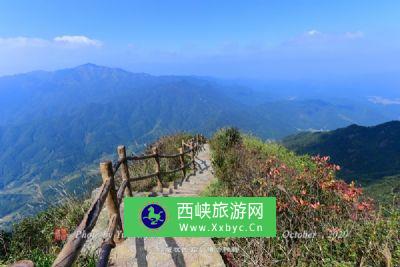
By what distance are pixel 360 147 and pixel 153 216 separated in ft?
240

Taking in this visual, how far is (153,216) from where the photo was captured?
203 inches

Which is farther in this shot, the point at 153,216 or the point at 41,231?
the point at 41,231

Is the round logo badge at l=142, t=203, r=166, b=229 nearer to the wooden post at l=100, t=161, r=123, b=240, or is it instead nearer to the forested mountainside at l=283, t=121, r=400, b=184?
the wooden post at l=100, t=161, r=123, b=240

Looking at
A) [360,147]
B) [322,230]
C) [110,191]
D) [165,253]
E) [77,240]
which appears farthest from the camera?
[360,147]

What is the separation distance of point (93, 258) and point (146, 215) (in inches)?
41.6

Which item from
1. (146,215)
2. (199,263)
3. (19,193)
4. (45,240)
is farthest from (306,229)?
(19,193)

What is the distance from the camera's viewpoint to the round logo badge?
16.6 ft

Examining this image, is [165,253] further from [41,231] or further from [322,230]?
[41,231]

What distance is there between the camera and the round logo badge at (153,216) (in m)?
5.05

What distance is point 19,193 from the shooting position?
148m

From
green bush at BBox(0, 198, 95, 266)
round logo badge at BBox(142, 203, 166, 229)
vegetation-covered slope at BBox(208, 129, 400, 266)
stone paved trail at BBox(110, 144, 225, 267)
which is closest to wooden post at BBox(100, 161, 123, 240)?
stone paved trail at BBox(110, 144, 225, 267)

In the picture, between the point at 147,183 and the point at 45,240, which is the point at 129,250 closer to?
the point at 45,240

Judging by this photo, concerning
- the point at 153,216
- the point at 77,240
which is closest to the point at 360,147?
the point at 153,216

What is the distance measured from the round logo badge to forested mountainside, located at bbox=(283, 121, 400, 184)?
5263 centimetres
